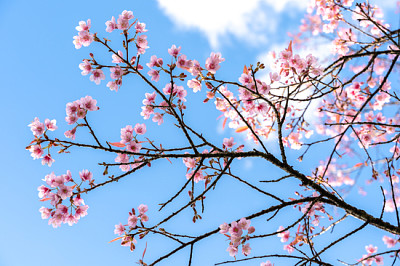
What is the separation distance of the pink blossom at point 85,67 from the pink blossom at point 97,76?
0.05 meters

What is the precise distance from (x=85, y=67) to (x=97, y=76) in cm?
13

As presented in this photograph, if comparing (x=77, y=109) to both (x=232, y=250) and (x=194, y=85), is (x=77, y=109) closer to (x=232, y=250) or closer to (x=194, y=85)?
(x=194, y=85)

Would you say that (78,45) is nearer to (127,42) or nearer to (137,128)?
(127,42)

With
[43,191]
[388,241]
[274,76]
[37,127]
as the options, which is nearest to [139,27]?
[37,127]

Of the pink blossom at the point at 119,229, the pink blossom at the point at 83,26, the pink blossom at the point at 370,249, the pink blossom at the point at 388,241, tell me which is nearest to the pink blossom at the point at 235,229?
the pink blossom at the point at 119,229

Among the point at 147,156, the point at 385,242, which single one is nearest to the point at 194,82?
the point at 147,156

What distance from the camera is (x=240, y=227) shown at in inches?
102

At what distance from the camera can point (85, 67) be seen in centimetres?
284

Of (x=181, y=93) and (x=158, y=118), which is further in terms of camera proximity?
(x=158, y=118)

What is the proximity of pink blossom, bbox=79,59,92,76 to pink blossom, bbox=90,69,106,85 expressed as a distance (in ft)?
0.17

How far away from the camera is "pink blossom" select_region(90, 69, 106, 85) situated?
2884mm

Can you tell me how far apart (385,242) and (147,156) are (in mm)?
6637

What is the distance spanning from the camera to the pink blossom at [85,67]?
2.81 m

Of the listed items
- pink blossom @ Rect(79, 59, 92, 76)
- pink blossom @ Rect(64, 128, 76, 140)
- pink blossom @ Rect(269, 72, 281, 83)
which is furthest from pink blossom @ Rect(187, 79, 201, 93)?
pink blossom @ Rect(64, 128, 76, 140)
